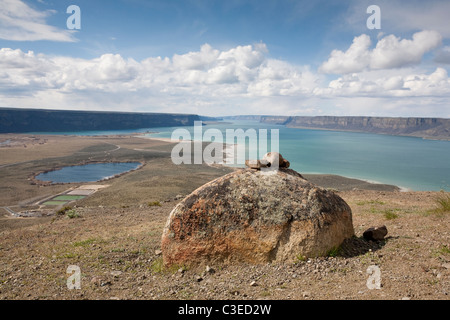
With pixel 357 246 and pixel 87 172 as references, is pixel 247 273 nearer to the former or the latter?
pixel 357 246

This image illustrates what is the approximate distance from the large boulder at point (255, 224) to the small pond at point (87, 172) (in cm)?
5511

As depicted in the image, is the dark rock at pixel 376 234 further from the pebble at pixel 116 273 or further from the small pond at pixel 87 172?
the small pond at pixel 87 172

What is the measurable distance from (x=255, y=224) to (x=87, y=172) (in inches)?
2624

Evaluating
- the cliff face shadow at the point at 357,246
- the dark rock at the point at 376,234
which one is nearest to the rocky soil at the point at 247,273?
the cliff face shadow at the point at 357,246

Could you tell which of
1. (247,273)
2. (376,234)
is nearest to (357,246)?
(376,234)

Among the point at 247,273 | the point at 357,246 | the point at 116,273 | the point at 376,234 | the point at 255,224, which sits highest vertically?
the point at 255,224

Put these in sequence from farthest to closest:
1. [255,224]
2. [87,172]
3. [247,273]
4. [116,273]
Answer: [87,172]
[116,273]
[255,224]
[247,273]

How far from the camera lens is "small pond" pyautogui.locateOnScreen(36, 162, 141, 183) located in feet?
192

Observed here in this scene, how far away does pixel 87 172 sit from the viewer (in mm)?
66062

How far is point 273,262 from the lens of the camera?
7.75 meters

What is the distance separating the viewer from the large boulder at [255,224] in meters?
7.80

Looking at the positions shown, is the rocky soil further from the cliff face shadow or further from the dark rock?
the dark rock

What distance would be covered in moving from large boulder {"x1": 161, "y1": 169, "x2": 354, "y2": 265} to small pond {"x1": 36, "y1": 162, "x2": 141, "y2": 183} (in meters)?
55.1

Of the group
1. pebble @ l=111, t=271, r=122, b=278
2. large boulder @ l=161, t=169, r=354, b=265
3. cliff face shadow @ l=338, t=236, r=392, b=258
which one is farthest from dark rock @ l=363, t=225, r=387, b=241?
pebble @ l=111, t=271, r=122, b=278
